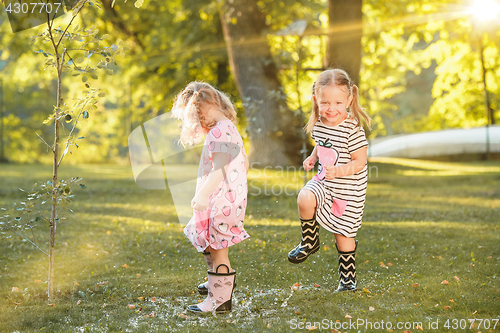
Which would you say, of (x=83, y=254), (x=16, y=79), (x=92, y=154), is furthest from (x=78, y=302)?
(x=92, y=154)

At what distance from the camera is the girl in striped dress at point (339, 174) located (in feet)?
12.0

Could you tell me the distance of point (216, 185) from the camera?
10.7 feet

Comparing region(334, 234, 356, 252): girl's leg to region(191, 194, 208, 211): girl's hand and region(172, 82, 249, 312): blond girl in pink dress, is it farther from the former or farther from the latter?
region(191, 194, 208, 211): girl's hand

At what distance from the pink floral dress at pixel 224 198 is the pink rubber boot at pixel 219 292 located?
8.7 inches

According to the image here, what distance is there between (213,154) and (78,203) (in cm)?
676

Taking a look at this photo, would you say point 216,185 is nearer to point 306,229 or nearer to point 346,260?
point 306,229

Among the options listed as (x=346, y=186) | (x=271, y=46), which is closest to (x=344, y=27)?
(x=271, y=46)

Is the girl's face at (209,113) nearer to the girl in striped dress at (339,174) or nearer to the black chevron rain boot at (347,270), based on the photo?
the girl in striped dress at (339,174)

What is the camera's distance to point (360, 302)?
3674mm

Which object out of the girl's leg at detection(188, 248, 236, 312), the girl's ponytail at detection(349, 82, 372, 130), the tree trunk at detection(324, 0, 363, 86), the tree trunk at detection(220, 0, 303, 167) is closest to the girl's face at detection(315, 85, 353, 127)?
the girl's ponytail at detection(349, 82, 372, 130)

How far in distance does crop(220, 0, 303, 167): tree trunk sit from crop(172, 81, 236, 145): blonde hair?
8.23 meters

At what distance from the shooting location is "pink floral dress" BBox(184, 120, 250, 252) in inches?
132

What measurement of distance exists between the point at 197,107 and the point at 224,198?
0.69 m

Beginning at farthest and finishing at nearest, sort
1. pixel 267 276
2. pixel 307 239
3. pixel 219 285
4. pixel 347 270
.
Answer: pixel 267 276, pixel 347 270, pixel 307 239, pixel 219 285
